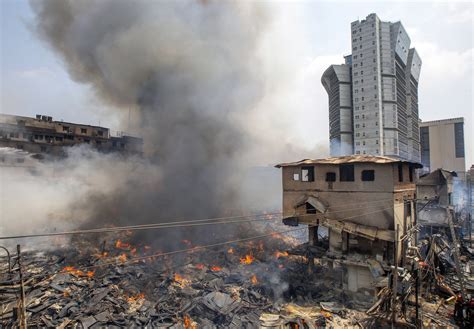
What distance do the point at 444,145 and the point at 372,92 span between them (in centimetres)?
2750

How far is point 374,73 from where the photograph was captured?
130ft

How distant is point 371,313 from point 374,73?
38954 mm

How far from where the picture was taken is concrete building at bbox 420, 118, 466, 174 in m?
50.7

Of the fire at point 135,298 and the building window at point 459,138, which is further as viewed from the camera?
the building window at point 459,138

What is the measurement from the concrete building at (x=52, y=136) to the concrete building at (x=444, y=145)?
196 ft

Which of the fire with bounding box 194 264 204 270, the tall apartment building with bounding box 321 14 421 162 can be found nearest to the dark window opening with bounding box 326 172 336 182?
the fire with bounding box 194 264 204 270

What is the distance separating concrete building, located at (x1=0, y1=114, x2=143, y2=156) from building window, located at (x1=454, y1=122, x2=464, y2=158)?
60986 millimetres

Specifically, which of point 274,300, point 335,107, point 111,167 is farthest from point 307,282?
point 335,107

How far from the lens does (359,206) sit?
A: 15891 mm

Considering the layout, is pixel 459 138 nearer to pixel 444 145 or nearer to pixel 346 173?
pixel 444 145

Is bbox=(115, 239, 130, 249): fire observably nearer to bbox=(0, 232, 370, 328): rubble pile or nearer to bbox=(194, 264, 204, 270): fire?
bbox=(0, 232, 370, 328): rubble pile

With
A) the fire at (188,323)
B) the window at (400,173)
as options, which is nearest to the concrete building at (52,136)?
the fire at (188,323)

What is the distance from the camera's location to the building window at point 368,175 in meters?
15.7

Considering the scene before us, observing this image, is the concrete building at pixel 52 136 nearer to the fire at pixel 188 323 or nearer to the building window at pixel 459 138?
the fire at pixel 188 323
